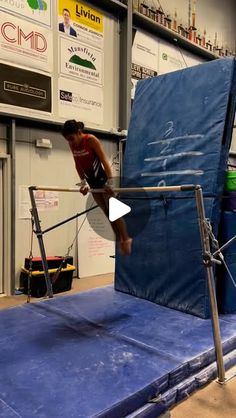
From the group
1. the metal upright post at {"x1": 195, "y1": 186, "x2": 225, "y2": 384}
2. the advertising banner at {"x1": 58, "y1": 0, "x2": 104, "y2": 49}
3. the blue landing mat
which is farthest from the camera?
the advertising banner at {"x1": 58, "y1": 0, "x2": 104, "y2": 49}

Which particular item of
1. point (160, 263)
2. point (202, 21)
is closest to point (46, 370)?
point (160, 263)

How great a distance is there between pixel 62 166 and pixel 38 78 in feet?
4.02

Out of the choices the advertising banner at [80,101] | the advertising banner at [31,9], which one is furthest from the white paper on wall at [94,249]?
the advertising banner at [31,9]

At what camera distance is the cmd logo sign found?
430 cm

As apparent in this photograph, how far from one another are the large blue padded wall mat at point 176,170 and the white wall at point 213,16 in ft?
11.9

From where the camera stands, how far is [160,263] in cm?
337

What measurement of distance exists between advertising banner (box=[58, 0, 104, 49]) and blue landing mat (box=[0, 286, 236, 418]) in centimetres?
379

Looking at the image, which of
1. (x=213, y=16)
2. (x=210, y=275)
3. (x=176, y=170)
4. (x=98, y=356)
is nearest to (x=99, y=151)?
(x=176, y=170)

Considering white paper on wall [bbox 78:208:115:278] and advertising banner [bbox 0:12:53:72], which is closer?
advertising banner [bbox 0:12:53:72]

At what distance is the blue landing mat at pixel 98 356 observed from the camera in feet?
5.96

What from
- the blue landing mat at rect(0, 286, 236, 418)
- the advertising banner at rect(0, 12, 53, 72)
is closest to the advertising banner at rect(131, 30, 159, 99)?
the advertising banner at rect(0, 12, 53, 72)
